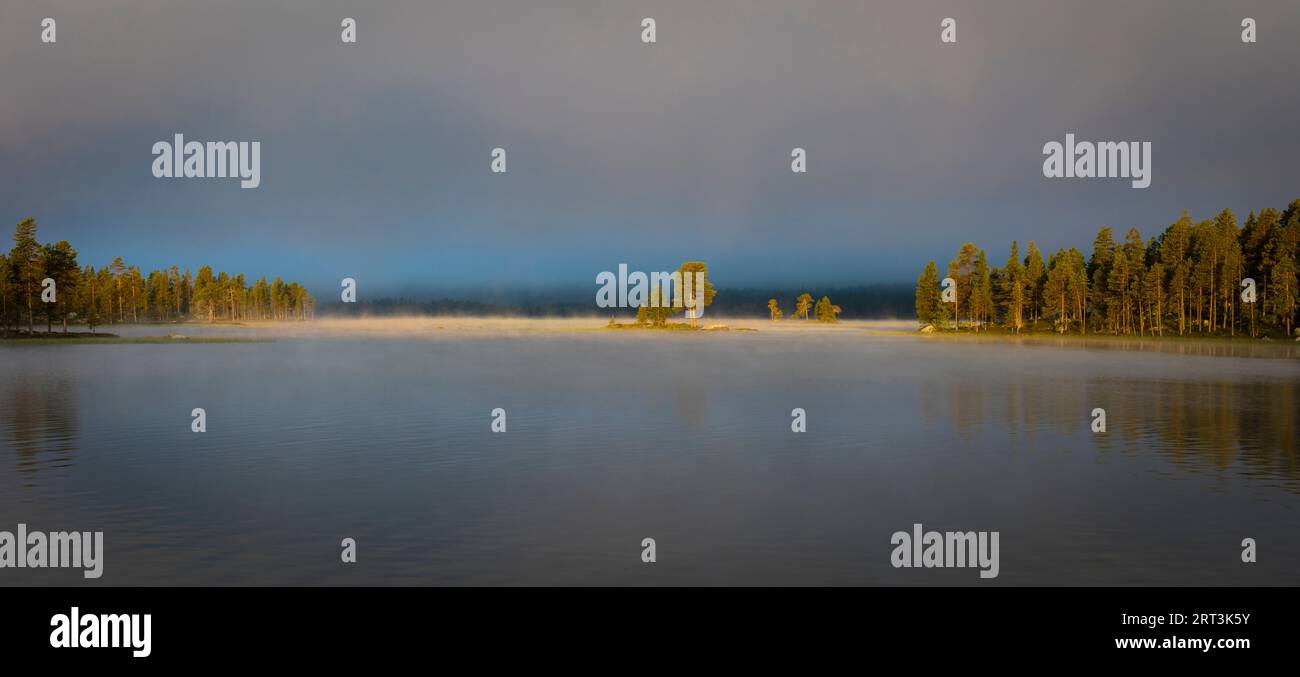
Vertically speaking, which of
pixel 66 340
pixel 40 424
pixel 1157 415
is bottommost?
pixel 1157 415

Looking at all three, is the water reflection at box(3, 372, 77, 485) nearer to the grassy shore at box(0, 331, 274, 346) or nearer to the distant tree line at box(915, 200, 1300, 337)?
the grassy shore at box(0, 331, 274, 346)

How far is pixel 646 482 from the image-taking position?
80.4 ft

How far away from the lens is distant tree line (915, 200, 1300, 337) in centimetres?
12962

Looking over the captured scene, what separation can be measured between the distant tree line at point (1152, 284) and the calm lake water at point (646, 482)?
96619 mm

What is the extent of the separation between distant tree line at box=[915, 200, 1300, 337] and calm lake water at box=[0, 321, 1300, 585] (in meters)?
96.6

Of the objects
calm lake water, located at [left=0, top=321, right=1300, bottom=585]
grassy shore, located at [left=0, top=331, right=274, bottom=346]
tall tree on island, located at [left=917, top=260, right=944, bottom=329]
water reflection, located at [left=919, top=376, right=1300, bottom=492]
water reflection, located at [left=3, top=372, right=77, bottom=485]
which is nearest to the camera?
calm lake water, located at [left=0, top=321, right=1300, bottom=585]

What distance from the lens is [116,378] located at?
58.1m

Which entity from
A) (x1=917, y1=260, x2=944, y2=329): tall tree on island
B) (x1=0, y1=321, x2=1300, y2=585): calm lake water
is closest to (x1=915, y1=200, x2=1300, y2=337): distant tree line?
(x1=917, y1=260, x2=944, y2=329): tall tree on island

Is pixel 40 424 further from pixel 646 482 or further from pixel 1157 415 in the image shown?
pixel 1157 415

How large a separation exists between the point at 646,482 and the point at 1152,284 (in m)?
145

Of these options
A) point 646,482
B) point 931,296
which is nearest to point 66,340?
point 646,482
